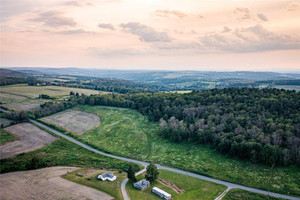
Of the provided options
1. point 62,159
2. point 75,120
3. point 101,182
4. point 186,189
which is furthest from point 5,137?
point 186,189

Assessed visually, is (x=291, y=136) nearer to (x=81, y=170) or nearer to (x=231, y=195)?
(x=231, y=195)

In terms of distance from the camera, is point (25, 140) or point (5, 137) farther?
point (5, 137)

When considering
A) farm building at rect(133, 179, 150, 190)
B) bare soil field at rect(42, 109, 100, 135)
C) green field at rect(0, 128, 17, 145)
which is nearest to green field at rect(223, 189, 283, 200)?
farm building at rect(133, 179, 150, 190)

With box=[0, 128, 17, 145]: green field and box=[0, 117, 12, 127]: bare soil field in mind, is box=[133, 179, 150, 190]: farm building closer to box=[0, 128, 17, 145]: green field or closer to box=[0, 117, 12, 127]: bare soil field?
box=[0, 128, 17, 145]: green field

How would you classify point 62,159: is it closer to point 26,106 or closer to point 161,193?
point 161,193

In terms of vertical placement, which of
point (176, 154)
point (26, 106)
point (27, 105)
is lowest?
point (176, 154)

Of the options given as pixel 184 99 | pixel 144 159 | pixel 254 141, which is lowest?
pixel 144 159

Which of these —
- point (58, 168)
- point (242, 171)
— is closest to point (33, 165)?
point (58, 168)
